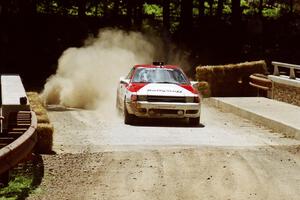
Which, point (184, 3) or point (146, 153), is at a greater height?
point (184, 3)

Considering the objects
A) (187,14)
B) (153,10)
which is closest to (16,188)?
(187,14)

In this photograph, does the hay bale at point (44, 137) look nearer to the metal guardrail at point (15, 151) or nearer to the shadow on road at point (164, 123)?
the metal guardrail at point (15, 151)

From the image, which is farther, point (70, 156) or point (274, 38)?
point (274, 38)

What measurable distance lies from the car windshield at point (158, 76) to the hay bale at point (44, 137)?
20.5 ft

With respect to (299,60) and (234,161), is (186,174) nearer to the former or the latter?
(234,161)

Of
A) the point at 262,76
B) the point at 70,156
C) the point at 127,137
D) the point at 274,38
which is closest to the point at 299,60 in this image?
the point at 274,38

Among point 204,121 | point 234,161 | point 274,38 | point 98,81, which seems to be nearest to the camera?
point 234,161

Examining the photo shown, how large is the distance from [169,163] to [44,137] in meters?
2.32

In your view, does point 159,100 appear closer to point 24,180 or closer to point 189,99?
point 189,99

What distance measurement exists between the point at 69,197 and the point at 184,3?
37229 mm

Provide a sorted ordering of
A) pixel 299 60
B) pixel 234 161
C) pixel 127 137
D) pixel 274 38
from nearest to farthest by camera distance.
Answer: pixel 234 161
pixel 127 137
pixel 299 60
pixel 274 38

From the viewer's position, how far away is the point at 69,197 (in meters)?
8.94

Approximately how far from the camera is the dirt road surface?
932cm

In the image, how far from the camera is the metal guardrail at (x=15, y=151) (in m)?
7.32
